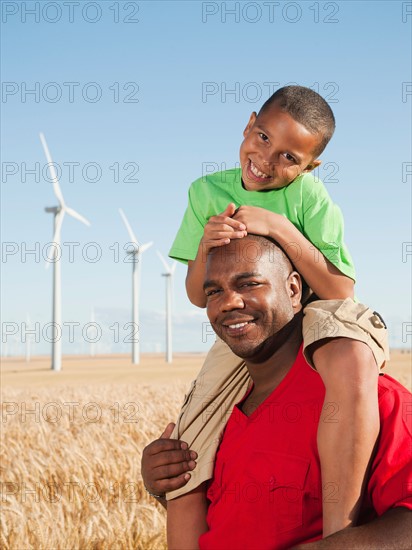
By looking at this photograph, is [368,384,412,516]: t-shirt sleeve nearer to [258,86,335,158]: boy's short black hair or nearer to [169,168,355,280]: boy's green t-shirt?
[169,168,355,280]: boy's green t-shirt

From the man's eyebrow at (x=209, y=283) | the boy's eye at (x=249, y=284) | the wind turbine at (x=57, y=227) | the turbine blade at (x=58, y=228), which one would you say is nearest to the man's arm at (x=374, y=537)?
the boy's eye at (x=249, y=284)

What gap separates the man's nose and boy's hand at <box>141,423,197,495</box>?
3.60 feet

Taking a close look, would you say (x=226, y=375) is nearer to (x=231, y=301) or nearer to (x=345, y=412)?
(x=231, y=301)

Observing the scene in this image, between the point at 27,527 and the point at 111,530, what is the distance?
0.83m

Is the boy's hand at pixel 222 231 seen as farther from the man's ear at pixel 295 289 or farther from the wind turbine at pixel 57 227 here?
the wind turbine at pixel 57 227

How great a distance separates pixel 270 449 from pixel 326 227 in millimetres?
1637

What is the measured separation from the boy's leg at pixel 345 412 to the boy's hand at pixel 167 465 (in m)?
1.18

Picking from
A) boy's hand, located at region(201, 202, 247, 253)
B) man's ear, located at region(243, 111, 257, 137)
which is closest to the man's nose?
boy's hand, located at region(201, 202, 247, 253)

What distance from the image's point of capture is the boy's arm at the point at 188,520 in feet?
16.8

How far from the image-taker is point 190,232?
605 cm

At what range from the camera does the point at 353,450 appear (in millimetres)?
4254

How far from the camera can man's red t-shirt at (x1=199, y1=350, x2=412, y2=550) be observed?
14.3 feet

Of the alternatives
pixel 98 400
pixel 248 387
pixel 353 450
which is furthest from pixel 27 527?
pixel 98 400

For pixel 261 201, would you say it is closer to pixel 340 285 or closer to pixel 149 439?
pixel 340 285
